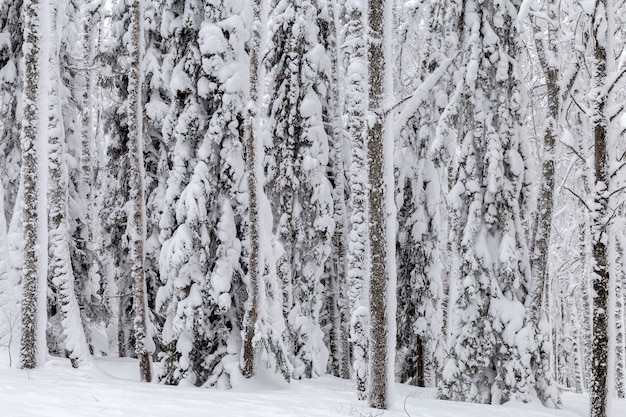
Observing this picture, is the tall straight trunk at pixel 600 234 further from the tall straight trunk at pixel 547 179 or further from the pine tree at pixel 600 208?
the tall straight trunk at pixel 547 179

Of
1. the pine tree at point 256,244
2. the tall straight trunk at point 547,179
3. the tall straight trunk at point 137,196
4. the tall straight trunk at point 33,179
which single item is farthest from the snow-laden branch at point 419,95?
the tall straight trunk at point 33,179

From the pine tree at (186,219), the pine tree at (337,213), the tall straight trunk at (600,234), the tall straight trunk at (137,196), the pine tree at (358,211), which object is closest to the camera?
the tall straight trunk at (600,234)

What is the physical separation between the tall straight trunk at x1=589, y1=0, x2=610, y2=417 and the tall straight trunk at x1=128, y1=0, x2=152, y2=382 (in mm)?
8369

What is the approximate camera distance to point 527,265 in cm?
1164

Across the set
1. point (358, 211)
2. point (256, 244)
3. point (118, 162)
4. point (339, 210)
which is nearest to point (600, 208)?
point (358, 211)

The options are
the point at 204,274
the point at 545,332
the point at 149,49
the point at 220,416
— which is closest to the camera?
the point at 220,416

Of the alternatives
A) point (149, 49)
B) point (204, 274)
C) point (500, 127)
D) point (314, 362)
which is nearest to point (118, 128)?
point (149, 49)

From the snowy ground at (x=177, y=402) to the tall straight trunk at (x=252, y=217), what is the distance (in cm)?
67

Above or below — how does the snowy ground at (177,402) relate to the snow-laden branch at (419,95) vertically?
below

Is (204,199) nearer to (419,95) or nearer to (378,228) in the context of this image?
(378,228)

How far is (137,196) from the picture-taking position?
41.0ft

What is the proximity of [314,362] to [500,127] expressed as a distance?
8260 millimetres

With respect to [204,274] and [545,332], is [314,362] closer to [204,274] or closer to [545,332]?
[204,274]

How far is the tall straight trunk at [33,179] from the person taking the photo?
11172 millimetres
